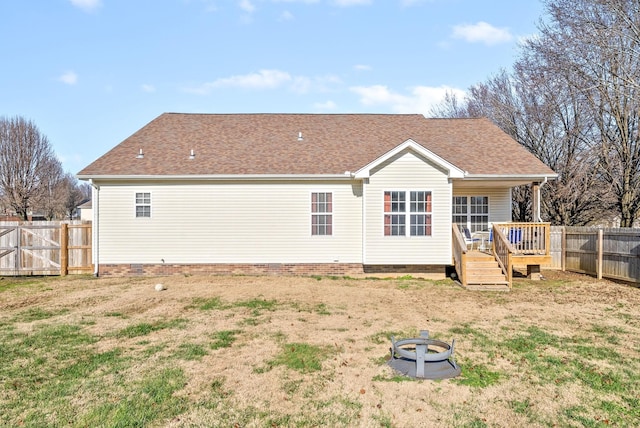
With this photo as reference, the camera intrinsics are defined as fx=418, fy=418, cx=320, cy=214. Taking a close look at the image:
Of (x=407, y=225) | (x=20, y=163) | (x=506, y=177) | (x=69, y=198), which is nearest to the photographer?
(x=407, y=225)

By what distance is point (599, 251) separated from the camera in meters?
13.5

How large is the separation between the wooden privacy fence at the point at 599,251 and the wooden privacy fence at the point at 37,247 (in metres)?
16.9

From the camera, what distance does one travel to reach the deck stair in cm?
1168

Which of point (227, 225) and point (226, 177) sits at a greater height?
point (226, 177)

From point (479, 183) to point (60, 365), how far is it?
503 inches

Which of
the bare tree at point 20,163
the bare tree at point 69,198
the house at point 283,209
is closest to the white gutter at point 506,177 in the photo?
the house at point 283,209

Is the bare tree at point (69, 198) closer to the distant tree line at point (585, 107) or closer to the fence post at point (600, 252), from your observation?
the distant tree line at point (585, 107)

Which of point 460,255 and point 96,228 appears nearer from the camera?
point 460,255

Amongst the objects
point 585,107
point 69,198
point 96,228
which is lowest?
point 96,228

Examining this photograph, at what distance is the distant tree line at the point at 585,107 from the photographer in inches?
679

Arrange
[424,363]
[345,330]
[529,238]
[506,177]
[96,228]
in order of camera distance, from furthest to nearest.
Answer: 1. [96,228]
2. [506,177]
3. [529,238]
4. [345,330]
5. [424,363]

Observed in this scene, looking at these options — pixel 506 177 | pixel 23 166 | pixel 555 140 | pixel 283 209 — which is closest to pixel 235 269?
pixel 283 209

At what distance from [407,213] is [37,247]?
40.5 ft

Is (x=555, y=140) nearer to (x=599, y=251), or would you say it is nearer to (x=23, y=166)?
(x=599, y=251)
